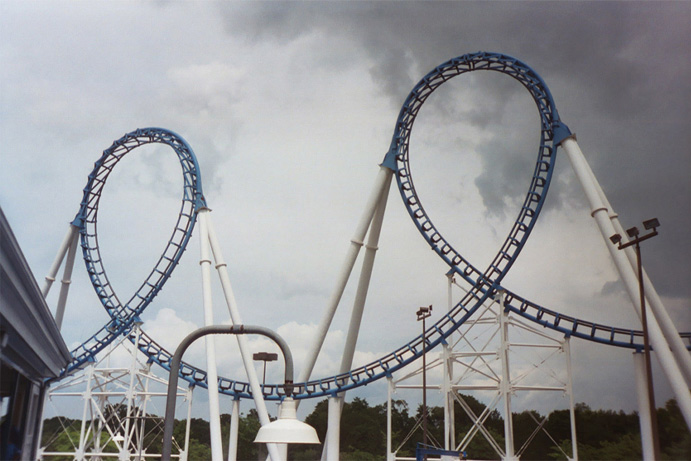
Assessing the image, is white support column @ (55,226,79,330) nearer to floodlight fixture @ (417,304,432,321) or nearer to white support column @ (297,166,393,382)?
white support column @ (297,166,393,382)

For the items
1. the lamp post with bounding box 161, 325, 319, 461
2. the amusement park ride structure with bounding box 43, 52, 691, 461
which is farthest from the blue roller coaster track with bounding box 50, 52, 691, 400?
the lamp post with bounding box 161, 325, 319, 461

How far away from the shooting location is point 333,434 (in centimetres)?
1717

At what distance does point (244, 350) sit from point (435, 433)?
2833 cm

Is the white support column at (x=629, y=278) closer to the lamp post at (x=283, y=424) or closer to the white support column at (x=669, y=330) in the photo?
the white support column at (x=669, y=330)

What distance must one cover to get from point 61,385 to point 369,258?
11.2m

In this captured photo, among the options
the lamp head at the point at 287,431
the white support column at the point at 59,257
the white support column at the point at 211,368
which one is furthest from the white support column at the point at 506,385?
the white support column at the point at 59,257

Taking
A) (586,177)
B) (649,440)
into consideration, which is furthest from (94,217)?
(649,440)

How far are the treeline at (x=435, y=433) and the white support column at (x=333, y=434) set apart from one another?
17.5m

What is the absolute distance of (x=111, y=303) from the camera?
22703mm

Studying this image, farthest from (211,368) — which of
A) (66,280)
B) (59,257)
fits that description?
(59,257)

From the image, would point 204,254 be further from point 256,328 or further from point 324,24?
point 256,328

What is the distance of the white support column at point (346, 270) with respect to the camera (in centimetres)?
1817

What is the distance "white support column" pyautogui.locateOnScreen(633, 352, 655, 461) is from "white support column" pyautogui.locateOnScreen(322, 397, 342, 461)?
7.64 meters

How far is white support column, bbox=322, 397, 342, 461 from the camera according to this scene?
16.9 metres
